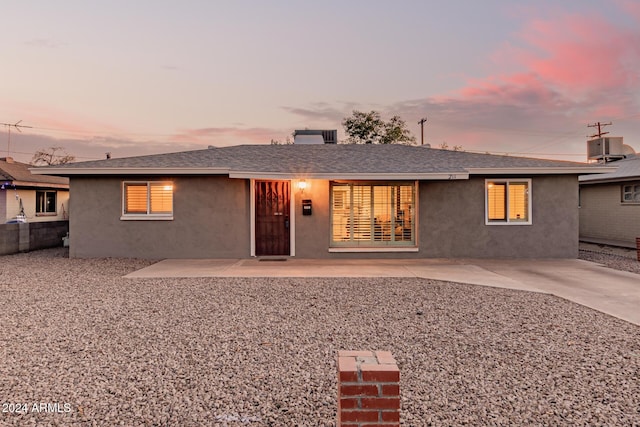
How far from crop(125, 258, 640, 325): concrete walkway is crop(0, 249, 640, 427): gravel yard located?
2.58 feet

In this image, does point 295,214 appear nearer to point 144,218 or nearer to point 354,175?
point 354,175

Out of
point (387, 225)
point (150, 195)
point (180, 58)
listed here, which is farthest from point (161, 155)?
point (387, 225)

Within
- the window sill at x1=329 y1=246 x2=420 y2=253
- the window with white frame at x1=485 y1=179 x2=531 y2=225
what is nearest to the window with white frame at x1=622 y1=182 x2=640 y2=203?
the window with white frame at x1=485 y1=179 x2=531 y2=225

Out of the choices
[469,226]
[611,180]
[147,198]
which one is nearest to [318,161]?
[469,226]

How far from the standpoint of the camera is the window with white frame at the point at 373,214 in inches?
438

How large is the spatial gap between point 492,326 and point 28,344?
576 centimetres

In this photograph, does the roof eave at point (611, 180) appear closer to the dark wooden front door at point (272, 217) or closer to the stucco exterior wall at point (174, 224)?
the dark wooden front door at point (272, 217)

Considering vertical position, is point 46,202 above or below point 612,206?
above

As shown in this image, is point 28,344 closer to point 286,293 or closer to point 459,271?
point 286,293

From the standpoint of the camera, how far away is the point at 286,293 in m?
6.66

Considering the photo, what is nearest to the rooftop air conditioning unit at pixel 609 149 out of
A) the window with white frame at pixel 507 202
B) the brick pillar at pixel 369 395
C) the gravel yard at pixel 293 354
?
the window with white frame at pixel 507 202

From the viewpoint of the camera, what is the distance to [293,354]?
3895mm

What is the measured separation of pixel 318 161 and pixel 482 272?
6.02 metres

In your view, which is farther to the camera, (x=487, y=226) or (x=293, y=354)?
(x=487, y=226)
